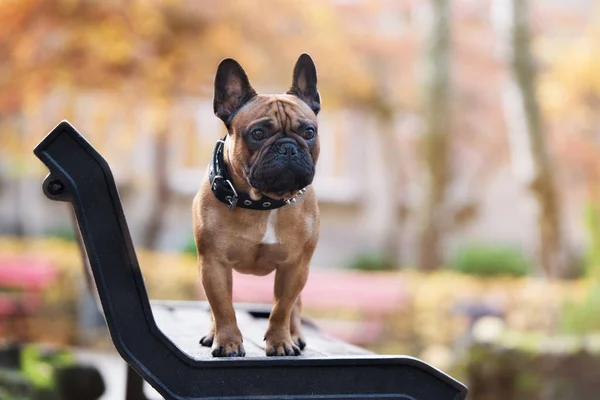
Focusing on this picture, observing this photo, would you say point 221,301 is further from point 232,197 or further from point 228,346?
point 232,197

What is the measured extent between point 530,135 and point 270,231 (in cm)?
800

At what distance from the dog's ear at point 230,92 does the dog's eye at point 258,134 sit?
0.10 metres

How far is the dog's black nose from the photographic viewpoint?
1753mm

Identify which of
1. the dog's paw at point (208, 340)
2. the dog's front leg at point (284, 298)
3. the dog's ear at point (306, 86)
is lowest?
the dog's paw at point (208, 340)

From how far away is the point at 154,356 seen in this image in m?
1.74

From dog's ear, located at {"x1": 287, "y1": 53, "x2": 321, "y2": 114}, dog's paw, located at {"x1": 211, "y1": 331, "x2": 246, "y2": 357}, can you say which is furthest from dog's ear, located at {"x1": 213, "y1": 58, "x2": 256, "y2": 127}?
dog's paw, located at {"x1": 211, "y1": 331, "x2": 246, "y2": 357}

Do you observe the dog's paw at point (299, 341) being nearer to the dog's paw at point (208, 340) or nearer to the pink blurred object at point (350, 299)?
the dog's paw at point (208, 340)

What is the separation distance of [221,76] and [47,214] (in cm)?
1797

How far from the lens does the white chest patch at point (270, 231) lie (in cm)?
189

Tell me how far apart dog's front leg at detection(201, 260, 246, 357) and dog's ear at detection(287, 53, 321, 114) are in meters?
0.41

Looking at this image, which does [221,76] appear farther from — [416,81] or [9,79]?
[416,81]

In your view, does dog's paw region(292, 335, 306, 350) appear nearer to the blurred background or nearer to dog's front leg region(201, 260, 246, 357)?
dog's front leg region(201, 260, 246, 357)

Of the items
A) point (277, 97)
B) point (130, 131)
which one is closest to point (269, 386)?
point (277, 97)

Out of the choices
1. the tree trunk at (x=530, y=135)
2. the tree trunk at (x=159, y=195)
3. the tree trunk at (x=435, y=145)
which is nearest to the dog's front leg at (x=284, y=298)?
the tree trunk at (x=530, y=135)
